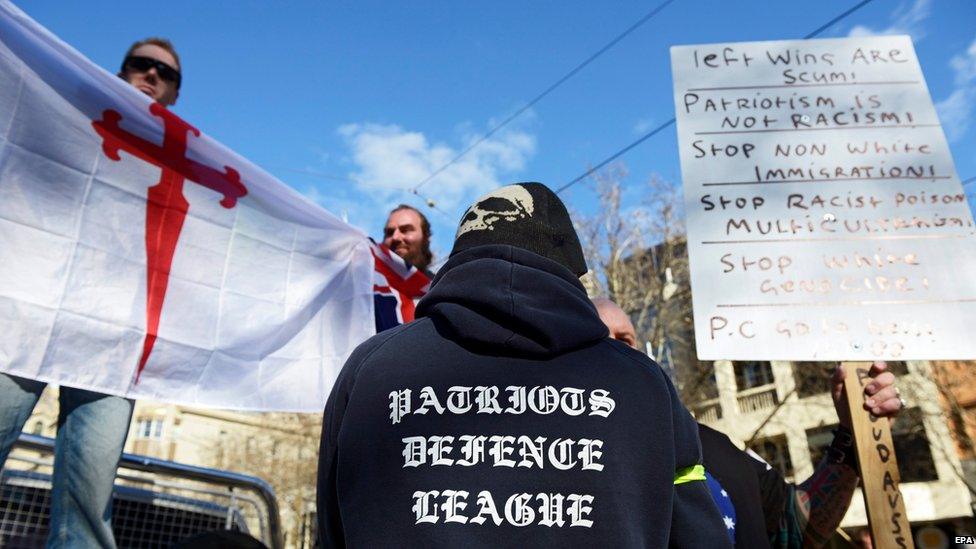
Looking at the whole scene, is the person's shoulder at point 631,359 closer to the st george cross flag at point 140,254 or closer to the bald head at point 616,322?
the bald head at point 616,322

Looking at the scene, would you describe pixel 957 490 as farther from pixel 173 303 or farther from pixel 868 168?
pixel 173 303

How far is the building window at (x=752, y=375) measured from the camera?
22.5 metres

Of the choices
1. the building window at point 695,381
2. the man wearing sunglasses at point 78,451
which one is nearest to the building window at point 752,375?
the building window at point 695,381

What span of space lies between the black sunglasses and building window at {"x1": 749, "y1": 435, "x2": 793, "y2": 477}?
1962 centimetres

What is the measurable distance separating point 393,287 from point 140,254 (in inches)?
70.6

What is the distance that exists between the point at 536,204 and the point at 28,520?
99.9 inches

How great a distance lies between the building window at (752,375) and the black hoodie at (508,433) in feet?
73.5

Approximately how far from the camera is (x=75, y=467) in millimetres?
2457

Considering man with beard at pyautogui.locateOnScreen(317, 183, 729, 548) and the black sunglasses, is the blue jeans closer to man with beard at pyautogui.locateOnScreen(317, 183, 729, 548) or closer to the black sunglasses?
man with beard at pyautogui.locateOnScreen(317, 183, 729, 548)

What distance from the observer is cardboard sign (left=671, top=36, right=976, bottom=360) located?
2.62m

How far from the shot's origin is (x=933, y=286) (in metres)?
2.69

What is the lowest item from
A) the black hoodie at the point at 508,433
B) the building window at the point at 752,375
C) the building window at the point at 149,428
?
the black hoodie at the point at 508,433

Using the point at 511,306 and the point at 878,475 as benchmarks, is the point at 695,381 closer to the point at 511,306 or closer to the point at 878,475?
the point at 878,475

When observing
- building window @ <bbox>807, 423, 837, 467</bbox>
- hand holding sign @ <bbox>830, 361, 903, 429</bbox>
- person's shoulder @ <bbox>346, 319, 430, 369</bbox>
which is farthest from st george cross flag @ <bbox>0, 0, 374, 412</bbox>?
building window @ <bbox>807, 423, 837, 467</bbox>
